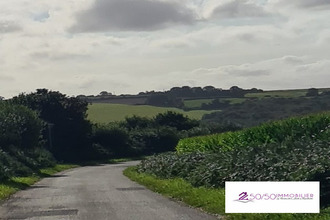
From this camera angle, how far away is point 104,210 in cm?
2172

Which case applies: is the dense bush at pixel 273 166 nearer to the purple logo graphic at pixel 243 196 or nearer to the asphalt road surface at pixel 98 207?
the purple logo graphic at pixel 243 196

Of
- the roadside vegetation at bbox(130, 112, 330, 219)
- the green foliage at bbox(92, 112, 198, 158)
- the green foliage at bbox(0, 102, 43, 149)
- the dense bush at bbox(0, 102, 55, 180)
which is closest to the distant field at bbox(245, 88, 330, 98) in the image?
the green foliage at bbox(92, 112, 198, 158)

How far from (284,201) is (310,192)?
74cm

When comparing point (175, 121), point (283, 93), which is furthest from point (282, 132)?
point (283, 93)

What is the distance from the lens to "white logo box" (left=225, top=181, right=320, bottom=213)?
17219 mm

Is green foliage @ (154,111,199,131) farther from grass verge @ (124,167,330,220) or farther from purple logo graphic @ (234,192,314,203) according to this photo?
purple logo graphic @ (234,192,314,203)

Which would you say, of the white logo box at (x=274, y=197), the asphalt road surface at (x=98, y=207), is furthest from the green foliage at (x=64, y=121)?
the white logo box at (x=274, y=197)

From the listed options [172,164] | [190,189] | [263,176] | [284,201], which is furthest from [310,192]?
[172,164]

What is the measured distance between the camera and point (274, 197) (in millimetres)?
17750

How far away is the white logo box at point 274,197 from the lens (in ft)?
56.5

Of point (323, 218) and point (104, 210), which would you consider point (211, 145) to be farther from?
point (323, 218)

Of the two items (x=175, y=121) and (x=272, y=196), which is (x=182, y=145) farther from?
(x=175, y=121)

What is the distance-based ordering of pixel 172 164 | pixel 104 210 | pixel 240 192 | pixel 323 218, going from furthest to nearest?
pixel 172 164, pixel 104 210, pixel 240 192, pixel 323 218

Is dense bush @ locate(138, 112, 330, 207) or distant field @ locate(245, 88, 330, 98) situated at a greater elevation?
distant field @ locate(245, 88, 330, 98)
